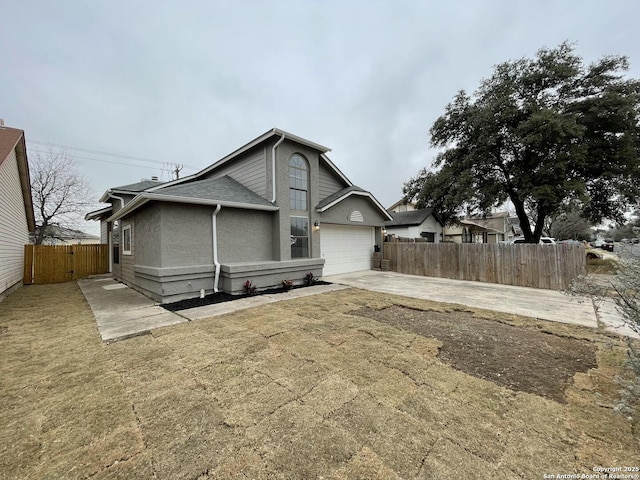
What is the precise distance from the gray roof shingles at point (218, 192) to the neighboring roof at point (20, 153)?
145 inches

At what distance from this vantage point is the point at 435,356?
3.45 m

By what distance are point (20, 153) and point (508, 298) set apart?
54.5 ft

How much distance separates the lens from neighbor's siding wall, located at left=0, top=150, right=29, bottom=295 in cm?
750

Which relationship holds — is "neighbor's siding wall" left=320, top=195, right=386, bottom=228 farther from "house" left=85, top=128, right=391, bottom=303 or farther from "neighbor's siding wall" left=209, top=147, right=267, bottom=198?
"neighbor's siding wall" left=209, top=147, right=267, bottom=198

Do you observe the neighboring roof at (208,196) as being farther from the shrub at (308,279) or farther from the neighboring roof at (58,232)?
the neighboring roof at (58,232)

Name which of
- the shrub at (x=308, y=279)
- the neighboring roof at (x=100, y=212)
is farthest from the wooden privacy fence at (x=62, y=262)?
the shrub at (x=308, y=279)

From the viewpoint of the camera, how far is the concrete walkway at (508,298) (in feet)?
16.8

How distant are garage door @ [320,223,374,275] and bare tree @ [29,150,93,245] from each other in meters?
18.6

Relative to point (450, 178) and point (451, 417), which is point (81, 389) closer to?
point (451, 417)

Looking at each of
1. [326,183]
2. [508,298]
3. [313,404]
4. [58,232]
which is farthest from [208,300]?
[58,232]

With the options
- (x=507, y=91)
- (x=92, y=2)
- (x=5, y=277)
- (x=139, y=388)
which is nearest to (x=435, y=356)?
(x=139, y=388)

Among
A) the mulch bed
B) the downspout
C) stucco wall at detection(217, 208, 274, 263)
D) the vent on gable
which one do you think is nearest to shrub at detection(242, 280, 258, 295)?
the mulch bed

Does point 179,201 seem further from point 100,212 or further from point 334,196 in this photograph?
point 100,212

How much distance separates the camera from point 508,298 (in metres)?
6.94
